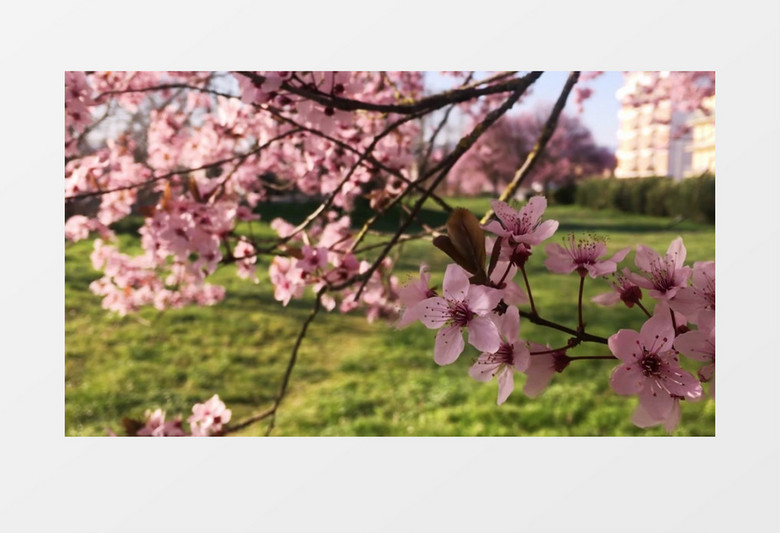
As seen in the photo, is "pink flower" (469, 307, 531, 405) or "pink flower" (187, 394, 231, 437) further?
"pink flower" (187, 394, 231, 437)

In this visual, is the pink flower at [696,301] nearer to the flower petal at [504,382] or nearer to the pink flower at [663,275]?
the pink flower at [663,275]

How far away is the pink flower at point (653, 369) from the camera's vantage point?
741mm

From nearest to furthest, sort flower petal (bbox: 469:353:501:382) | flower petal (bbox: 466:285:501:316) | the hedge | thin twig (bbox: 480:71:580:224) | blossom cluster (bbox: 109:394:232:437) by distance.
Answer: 1. flower petal (bbox: 466:285:501:316)
2. flower petal (bbox: 469:353:501:382)
3. thin twig (bbox: 480:71:580:224)
4. blossom cluster (bbox: 109:394:232:437)
5. the hedge

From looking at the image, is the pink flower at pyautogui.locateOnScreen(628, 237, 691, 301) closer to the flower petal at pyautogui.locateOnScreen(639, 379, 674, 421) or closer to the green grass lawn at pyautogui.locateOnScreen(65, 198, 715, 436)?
the flower petal at pyautogui.locateOnScreen(639, 379, 674, 421)

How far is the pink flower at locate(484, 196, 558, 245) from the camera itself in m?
0.72

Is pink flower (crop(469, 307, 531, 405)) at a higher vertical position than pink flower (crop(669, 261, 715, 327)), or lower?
lower

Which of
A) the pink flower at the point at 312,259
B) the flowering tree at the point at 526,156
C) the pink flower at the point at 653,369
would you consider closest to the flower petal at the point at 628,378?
the pink flower at the point at 653,369

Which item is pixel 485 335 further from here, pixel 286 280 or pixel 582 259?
pixel 286 280

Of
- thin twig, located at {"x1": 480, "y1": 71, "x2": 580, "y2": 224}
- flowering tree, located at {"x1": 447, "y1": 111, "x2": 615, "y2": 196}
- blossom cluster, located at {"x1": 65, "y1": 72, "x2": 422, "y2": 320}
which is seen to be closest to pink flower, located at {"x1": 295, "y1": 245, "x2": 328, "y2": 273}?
blossom cluster, located at {"x1": 65, "y1": 72, "x2": 422, "y2": 320}

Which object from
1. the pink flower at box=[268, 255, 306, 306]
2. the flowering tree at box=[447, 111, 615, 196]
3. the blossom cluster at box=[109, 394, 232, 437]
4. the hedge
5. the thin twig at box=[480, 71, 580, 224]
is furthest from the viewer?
the flowering tree at box=[447, 111, 615, 196]

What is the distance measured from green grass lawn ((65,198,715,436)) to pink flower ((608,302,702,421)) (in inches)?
44.2
